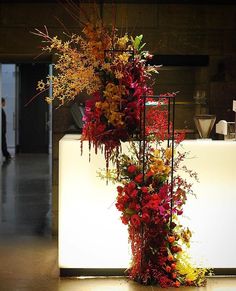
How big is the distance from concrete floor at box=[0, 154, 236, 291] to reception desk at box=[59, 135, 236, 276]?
0.22 metres

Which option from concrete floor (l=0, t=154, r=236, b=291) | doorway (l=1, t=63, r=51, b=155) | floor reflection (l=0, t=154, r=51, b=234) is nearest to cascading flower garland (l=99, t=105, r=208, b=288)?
concrete floor (l=0, t=154, r=236, b=291)

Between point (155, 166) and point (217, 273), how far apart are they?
45.0 inches

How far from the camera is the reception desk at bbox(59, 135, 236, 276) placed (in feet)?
18.6

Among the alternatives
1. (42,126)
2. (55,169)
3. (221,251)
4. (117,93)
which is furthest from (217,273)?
(42,126)

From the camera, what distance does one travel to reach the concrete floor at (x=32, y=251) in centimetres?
550

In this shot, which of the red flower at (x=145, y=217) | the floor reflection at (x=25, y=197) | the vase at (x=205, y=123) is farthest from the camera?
the floor reflection at (x=25, y=197)

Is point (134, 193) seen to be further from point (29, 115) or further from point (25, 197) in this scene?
point (29, 115)

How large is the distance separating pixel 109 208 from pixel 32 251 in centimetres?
144

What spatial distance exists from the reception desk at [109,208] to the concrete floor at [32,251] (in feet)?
0.73

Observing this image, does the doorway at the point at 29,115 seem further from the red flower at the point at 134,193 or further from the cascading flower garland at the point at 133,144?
the red flower at the point at 134,193

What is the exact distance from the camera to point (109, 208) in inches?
224

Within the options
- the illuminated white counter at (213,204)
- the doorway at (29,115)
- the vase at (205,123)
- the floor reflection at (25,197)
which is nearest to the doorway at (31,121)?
the doorway at (29,115)

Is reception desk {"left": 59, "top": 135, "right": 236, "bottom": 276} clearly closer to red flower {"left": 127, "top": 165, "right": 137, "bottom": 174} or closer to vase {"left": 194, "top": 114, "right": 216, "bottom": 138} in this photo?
red flower {"left": 127, "top": 165, "right": 137, "bottom": 174}

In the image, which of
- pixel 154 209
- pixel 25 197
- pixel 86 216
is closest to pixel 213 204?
pixel 154 209
